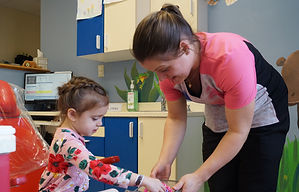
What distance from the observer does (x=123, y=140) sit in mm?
2148

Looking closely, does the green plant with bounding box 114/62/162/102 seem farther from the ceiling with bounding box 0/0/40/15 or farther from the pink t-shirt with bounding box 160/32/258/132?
the ceiling with bounding box 0/0/40/15

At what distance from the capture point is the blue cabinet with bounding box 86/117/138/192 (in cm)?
209

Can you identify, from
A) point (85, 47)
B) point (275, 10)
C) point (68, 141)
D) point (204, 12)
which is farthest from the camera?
point (85, 47)

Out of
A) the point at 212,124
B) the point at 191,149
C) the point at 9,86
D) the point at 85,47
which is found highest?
the point at 85,47

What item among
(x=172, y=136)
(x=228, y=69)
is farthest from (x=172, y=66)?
(x=172, y=136)

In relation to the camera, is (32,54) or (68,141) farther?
(32,54)

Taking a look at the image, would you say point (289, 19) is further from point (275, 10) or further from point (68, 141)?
point (68, 141)

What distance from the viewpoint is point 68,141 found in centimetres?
104

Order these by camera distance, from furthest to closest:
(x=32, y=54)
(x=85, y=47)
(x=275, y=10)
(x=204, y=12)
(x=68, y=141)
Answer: (x=32, y=54) → (x=85, y=47) → (x=204, y=12) → (x=275, y=10) → (x=68, y=141)

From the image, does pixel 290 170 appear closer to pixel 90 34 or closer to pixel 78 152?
pixel 78 152

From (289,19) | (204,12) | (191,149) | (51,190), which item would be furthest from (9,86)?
(289,19)

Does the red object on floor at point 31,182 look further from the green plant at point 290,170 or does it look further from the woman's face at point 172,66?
the green plant at point 290,170

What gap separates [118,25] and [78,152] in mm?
1702

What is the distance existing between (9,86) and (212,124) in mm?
804
